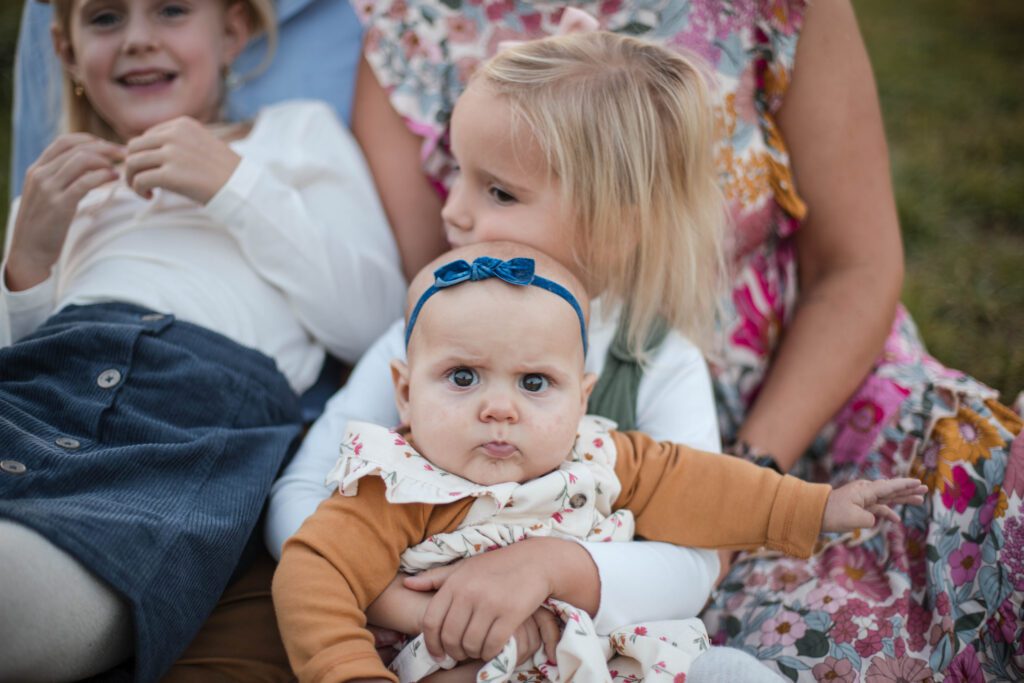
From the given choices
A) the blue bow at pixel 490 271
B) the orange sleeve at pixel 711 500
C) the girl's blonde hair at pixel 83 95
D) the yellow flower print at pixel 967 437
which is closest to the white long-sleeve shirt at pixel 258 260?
the girl's blonde hair at pixel 83 95

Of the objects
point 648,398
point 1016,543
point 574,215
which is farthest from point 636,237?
point 1016,543

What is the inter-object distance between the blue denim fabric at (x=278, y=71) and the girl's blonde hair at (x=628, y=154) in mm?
875

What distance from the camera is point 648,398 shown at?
1836 millimetres

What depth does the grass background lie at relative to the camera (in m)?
3.10

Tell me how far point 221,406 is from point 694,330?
97 cm

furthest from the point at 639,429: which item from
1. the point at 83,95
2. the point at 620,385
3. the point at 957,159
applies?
the point at 957,159

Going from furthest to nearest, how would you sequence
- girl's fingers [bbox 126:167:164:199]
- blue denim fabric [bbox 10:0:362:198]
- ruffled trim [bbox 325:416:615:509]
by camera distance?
blue denim fabric [bbox 10:0:362:198] → girl's fingers [bbox 126:167:164:199] → ruffled trim [bbox 325:416:615:509]

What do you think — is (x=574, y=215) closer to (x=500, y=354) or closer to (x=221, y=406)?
(x=500, y=354)

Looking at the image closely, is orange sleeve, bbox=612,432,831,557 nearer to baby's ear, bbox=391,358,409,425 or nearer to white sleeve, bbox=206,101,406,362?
baby's ear, bbox=391,358,409,425

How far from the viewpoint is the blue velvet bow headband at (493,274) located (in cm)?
148

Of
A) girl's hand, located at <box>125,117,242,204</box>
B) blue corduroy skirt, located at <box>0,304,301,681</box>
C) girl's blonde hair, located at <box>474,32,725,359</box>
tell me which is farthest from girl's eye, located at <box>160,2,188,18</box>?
girl's blonde hair, located at <box>474,32,725,359</box>

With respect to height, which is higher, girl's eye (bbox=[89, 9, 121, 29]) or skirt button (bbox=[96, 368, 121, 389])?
girl's eye (bbox=[89, 9, 121, 29])

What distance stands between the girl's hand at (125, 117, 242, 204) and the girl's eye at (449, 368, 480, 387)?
84cm

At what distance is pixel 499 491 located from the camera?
143 cm
